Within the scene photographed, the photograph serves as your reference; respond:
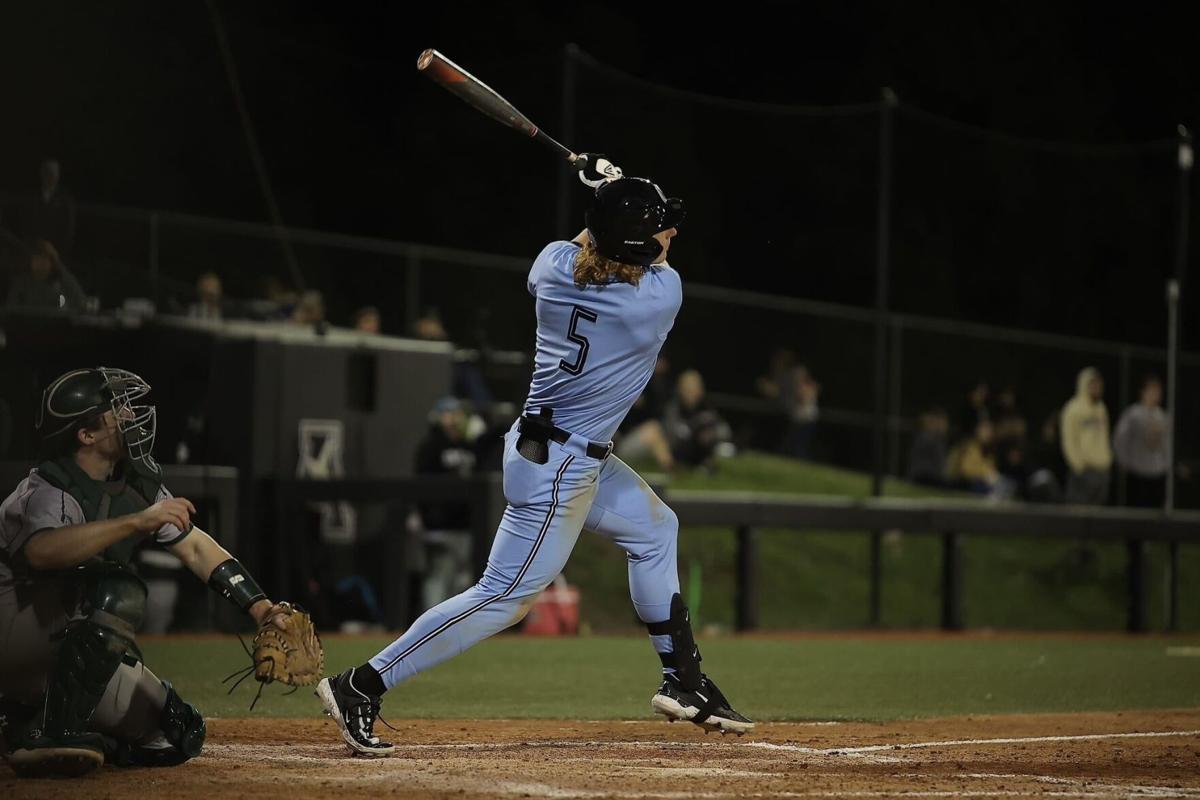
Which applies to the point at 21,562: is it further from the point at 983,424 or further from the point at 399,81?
the point at 983,424

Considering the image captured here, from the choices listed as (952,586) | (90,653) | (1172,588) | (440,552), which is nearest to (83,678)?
(90,653)

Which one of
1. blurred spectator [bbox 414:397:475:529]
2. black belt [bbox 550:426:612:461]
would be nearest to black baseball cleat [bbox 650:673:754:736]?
black belt [bbox 550:426:612:461]

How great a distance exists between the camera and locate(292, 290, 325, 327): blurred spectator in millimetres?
14227

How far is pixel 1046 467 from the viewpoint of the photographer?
17.4 meters

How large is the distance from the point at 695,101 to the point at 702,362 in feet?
8.20

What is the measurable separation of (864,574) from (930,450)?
195cm

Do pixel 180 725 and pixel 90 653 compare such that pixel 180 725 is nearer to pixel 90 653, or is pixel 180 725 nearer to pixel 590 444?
pixel 90 653

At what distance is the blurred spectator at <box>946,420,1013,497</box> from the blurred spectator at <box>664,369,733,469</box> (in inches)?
89.7

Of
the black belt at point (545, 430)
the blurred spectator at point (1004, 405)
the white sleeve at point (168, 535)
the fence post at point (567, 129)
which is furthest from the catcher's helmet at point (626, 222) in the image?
Result: the blurred spectator at point (1004, 405)

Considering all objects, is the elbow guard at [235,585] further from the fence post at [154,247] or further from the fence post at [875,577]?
the fence post at [875,577]

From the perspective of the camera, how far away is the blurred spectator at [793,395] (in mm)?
17984

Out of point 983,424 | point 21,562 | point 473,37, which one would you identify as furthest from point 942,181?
point 21,562

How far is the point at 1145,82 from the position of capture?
98.1ft

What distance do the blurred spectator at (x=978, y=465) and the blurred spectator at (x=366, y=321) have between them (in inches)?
236
